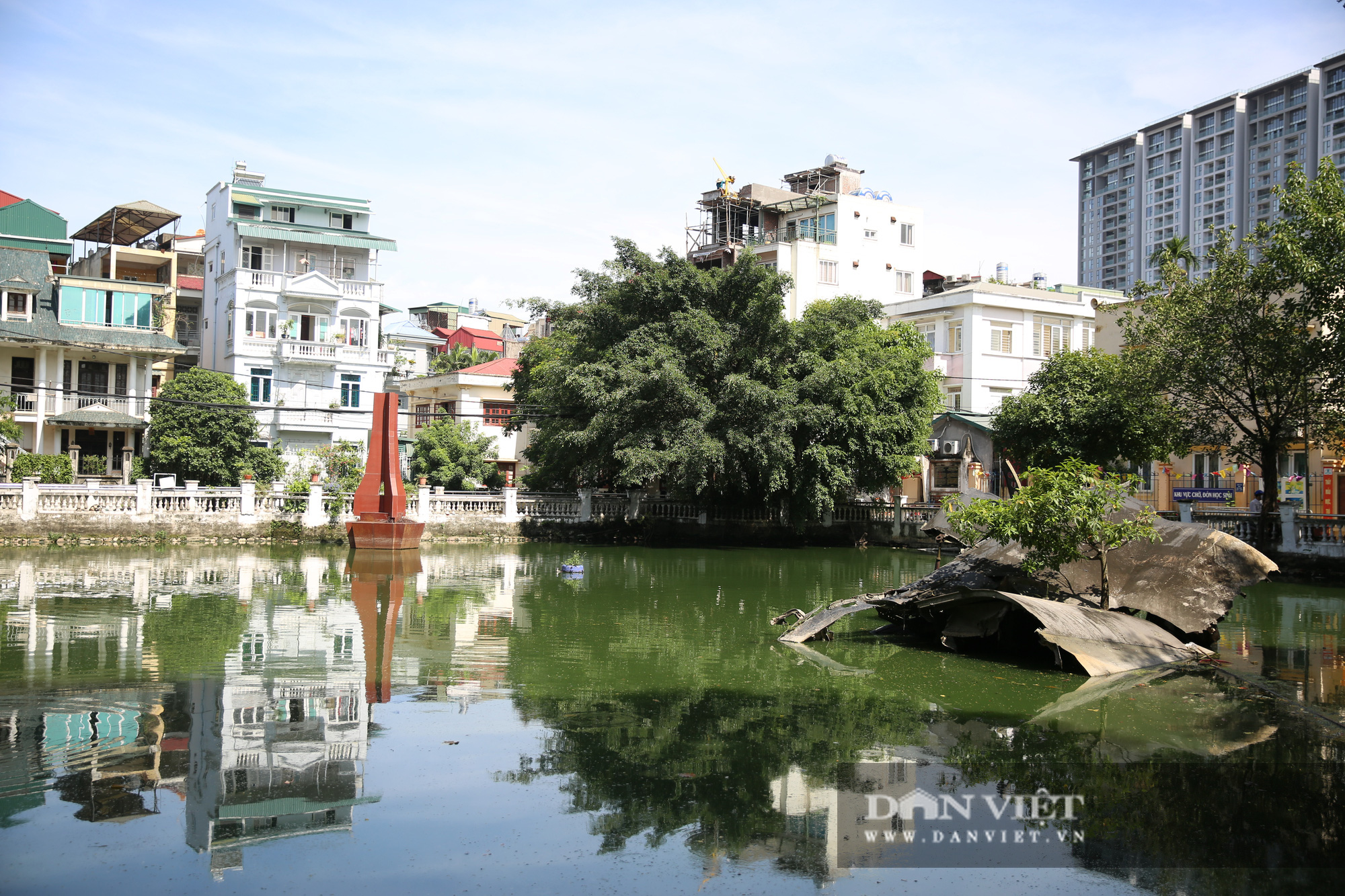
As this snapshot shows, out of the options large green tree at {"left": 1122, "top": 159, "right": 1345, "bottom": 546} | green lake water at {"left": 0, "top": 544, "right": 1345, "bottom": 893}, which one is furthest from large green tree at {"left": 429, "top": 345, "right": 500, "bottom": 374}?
green lake water at {"left": 0, "top": 544, "right": 1345, "bottom": 893}

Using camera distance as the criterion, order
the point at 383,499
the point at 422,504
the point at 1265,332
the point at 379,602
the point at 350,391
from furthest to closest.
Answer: the point at 350,391 < the point at 422,504 < the point at 383,499 < the point at 1265,332 < the point at 379,602

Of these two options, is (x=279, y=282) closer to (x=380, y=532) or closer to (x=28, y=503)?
(x=28, y=503)

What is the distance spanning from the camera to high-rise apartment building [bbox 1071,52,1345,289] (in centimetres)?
7269

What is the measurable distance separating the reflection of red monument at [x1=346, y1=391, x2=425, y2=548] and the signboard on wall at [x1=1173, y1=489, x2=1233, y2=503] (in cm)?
2159

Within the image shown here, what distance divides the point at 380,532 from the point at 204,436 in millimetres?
10351

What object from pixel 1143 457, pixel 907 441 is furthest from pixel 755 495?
pixel 1143 457

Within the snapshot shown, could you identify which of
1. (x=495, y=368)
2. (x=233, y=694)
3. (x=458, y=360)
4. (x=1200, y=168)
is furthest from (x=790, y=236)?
(x=1200, y=168)

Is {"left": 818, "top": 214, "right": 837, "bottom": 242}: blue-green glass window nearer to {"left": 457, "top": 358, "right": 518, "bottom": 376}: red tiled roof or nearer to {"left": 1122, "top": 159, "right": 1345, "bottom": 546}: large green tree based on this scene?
{"left": 457, "top": 358, "right": 518, "bottom": 376}: red tiled roof

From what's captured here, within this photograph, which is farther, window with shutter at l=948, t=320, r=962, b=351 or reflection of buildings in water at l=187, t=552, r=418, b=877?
window with shutter at l=948, t=320, r=962, b=351

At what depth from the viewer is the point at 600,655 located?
11258mm

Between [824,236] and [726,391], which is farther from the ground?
[824,236]

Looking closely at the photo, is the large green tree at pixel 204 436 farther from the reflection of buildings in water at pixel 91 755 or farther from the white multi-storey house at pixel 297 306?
the reflection of buildings in water at pixel 91 755

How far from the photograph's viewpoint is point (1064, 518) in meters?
11.0

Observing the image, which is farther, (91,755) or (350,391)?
(350,391)
